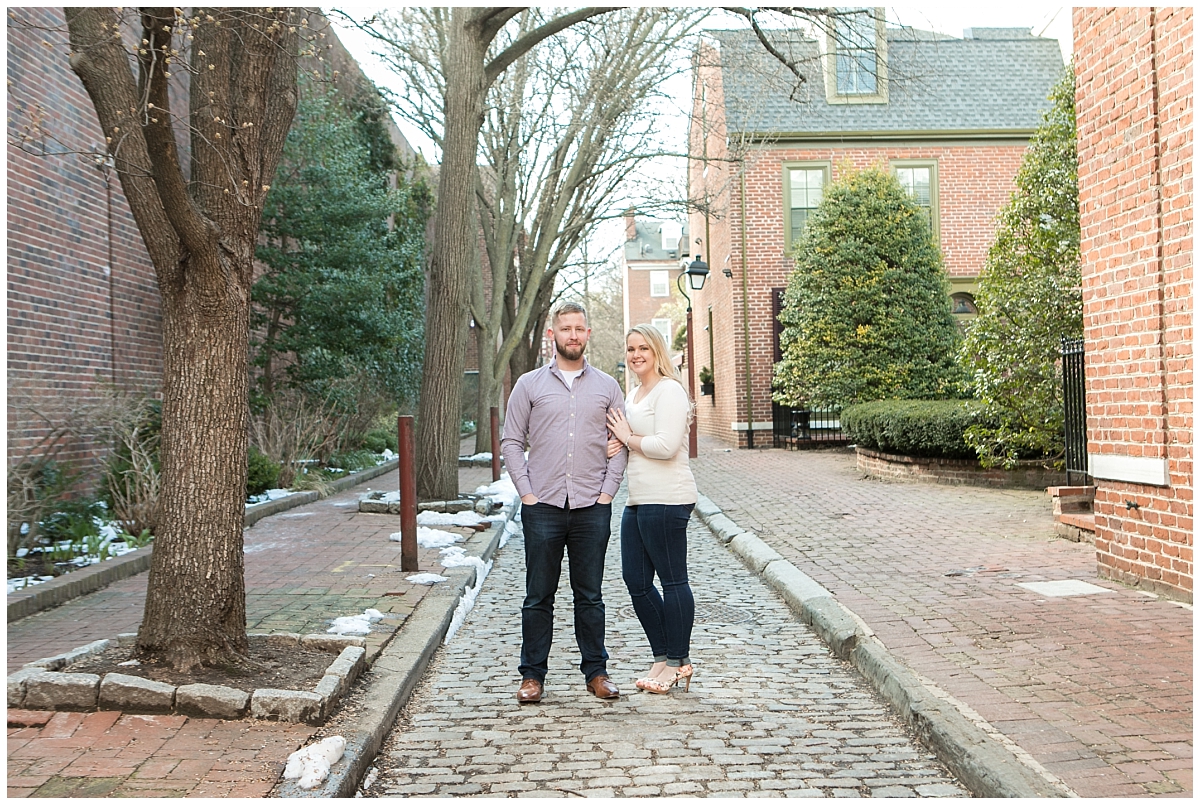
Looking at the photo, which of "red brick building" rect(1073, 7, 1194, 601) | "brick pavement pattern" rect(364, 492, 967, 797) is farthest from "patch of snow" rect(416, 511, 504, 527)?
"red brick building" rect(1073, 7, 1194, 601)

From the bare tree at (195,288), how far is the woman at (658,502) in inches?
75.4

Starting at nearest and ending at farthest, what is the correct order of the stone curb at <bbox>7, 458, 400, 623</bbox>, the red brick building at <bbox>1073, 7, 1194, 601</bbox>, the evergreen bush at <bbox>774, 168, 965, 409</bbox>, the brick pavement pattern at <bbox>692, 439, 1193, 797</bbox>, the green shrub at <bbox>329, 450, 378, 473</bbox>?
1. the brick pavement pattern at <bbox>692, 439, 1193, 797</bbox>
2. the red brick building at <bbox>1073, 7, 1194, 601</bbox>
3. the stone curb at <bbox>7, 458, 400, 623</bbox>
4. the green shrub at <bbox>329, 450, 378, 473</bbox>
5. the evergreen bush at <bbox>774, 168, 965, 409</bbox>

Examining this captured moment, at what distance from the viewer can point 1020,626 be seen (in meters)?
5.66

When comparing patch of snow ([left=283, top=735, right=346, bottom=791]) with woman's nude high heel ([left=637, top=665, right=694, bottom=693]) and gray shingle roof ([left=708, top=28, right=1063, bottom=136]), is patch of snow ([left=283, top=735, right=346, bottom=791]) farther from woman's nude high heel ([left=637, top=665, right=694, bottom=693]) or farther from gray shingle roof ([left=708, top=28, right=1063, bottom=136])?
gray shingle roof ([left=708, top=28, right=1063, bottom=136])

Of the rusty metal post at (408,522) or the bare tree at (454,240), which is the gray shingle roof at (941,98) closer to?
the bare tree at (454,240)

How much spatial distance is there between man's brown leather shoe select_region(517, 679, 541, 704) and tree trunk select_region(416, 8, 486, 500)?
6.65 meters

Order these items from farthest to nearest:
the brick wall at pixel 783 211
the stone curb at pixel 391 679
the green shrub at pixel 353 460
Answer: the brick wall at pixel 783 211 < the green shrub at pixel 353 460 < the stone curb at pixel 391 679

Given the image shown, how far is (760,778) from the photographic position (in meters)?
3.86

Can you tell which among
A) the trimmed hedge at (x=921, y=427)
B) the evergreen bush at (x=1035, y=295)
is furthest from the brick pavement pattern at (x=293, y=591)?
the trimmed hedge at (x=921, y=427)

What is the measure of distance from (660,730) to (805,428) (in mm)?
18712

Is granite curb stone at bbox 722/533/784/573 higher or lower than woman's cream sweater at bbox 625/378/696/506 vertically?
lower

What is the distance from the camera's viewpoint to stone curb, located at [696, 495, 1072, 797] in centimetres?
354

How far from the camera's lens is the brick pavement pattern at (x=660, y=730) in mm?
3830

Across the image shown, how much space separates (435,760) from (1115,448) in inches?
205
